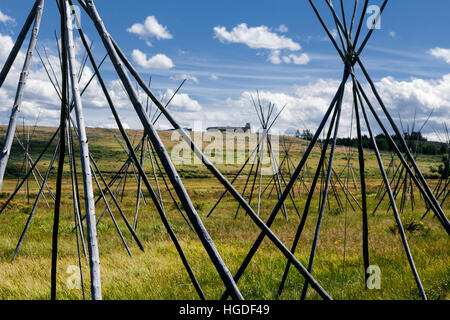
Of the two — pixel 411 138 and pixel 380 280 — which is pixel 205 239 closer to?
pixel 380 280

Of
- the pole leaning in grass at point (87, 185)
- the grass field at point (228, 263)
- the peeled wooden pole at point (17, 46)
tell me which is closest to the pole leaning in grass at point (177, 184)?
the pole leaning in grass at point (87, 185)

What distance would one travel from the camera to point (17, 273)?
517 centimetres


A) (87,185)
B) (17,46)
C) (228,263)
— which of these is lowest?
(228,263)

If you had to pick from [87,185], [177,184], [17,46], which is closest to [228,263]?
[87,185]

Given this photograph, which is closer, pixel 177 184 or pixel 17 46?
pixel 177 184

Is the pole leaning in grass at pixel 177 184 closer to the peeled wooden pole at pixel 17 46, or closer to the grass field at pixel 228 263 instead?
the peeled wooden pole at pixel 17 46

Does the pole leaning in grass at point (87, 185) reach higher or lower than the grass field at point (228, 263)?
higher

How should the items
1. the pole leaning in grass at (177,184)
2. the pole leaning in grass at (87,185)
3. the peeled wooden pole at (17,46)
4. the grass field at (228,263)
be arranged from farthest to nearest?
1. the grass field at (228,263)
2. the peeled wooden pole at (17,46)
3. the pole leaning in grass at (87,185)
4. the pole leaning in grass at (177,184)

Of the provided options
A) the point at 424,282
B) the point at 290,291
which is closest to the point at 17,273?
the point at 290,291

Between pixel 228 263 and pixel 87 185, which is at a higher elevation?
pixel 87 185

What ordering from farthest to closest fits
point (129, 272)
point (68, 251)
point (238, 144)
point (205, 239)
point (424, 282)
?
point (238, 144) < point (68, 251) < point (129, 272) < point (424, 282) < point (205, 239)

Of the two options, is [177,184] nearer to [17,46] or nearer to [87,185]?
[87,185]

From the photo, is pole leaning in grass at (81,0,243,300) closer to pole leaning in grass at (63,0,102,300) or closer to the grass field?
pole leaning in grass at (63,0,102,300)
